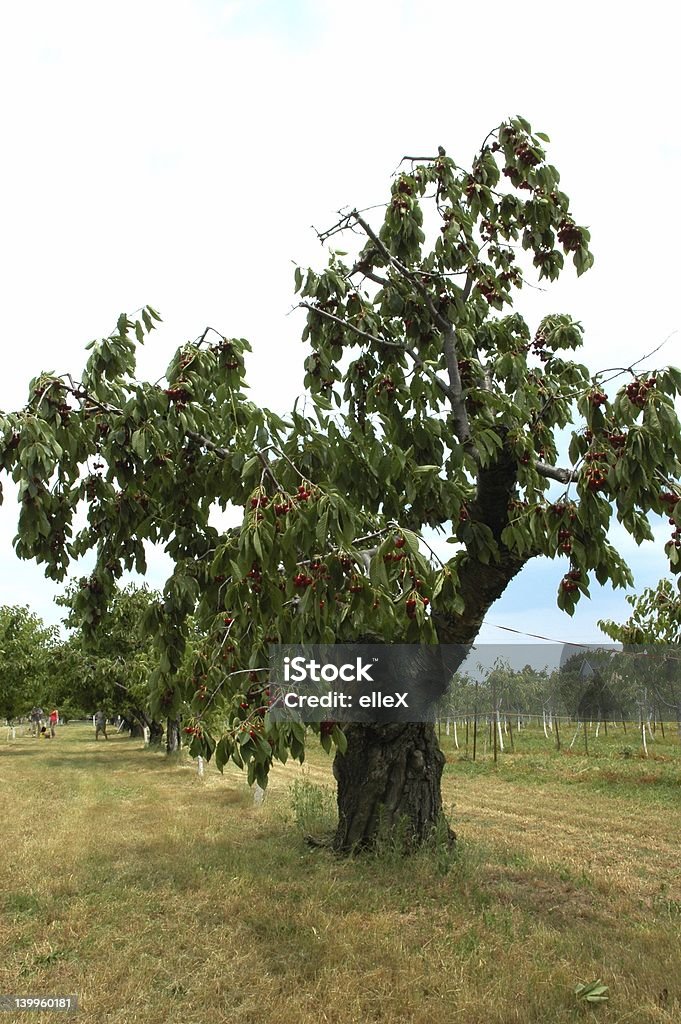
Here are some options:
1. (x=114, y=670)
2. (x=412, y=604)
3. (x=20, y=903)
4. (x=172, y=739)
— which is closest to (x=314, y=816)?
(x=20, y=903)

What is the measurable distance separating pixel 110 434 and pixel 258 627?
6.01 ft

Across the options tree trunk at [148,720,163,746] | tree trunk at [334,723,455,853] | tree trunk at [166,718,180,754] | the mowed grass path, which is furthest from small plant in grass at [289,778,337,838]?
tree trunk at [148,720,163,746]

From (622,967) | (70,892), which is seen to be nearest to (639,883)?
(622,967)

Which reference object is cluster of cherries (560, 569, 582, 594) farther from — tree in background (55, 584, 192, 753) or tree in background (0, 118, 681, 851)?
tree in background (55, 584, 192, 753)

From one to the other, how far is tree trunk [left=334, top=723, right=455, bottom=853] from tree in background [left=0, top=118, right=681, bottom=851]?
0.07ft

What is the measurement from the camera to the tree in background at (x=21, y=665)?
27.6 meters

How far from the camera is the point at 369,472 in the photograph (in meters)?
5.73

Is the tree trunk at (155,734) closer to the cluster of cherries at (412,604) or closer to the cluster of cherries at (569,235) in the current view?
the cluster of cherries at (569,235)

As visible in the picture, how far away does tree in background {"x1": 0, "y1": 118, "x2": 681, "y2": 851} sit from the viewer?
12.2 feet

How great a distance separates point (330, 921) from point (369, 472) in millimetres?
3359

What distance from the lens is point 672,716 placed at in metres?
22.7

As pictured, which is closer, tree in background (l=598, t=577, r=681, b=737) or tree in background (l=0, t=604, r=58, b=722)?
tree in background (l=598, t=577, r=681, b=737)

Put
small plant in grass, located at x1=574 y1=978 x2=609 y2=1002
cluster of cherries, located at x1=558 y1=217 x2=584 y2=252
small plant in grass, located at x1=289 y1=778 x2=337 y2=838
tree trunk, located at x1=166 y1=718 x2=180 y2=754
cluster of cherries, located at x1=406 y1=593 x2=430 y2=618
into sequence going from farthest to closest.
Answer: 1. tree trunk, located at x1=166 y1=718 x2=180 y2=754
2. small plant in grass, located at x1=289 y1=778 x2=337 y2=838
3. cluster of cherries, located at x1=558 y1=217 x2=584 y2=252
4. small plant in grass, located at x1=574 y1=978 x2=609 y2=1002
5. cluster of cherries, located at x1=406 y1=593 x2=430 y2=618

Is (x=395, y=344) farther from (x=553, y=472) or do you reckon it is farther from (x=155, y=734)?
(x=155, y=734)
